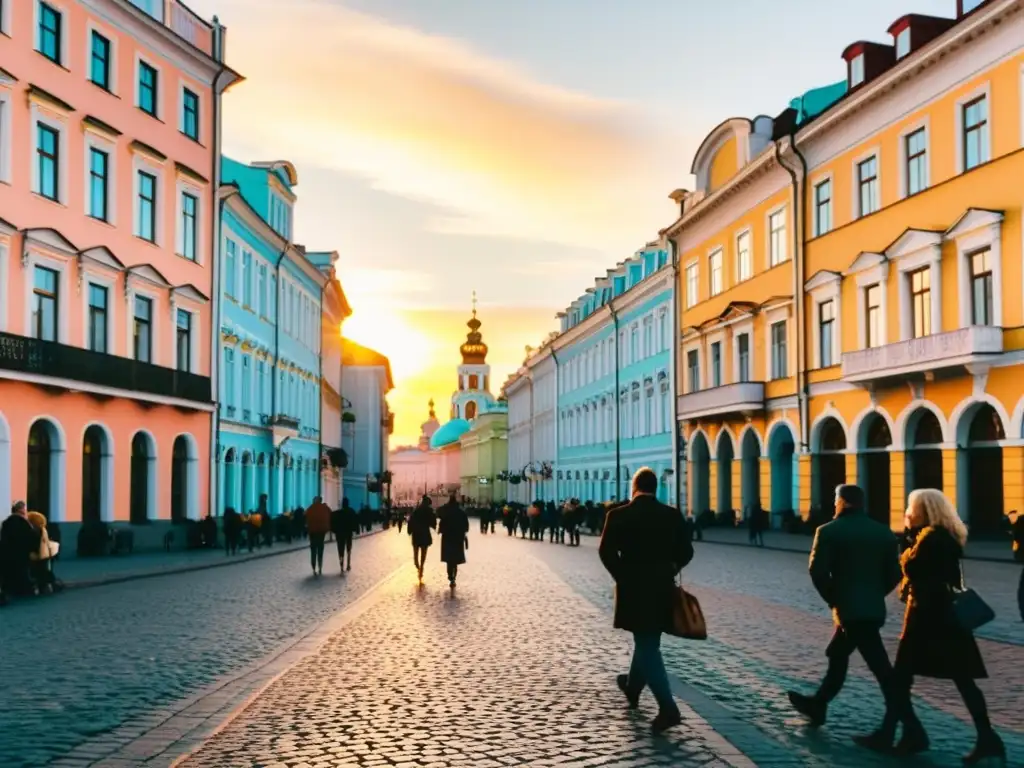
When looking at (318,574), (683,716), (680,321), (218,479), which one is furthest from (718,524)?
(683,716)

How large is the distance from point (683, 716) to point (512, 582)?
1615 centimetres

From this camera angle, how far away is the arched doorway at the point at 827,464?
139 feet

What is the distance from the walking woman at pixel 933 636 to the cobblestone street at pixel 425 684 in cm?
27

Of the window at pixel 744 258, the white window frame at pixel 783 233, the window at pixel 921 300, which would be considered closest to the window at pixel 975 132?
the window at pixel 921 300

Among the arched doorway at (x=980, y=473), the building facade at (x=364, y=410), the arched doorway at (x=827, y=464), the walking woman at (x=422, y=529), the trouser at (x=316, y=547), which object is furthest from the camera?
the building facade at (x=364, y=410)

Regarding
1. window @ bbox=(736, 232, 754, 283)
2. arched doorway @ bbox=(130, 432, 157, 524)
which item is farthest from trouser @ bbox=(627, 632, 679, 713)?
window @ bbox=(736, 232, 754, 283)

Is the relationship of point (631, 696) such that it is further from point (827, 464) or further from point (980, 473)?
point (827, 464)

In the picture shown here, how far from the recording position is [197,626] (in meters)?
16.4

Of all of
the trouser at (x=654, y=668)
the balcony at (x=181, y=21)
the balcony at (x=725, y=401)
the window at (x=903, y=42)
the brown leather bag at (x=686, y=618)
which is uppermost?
the balcony at (x=181, y=21)

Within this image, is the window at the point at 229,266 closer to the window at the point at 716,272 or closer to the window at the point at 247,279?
the window at the point at 247,279

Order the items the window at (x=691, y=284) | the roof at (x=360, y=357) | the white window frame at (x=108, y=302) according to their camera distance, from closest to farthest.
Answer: the white window frame at (x=108, y=302)
the window at (x=691, y=284)
the roof at (x=360, y=357)

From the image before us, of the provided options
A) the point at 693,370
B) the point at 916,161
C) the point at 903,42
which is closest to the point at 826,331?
the point at 916,161

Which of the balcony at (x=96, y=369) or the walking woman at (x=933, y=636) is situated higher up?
the balcony at (x=96, y=369)

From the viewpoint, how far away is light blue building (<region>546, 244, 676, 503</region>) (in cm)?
6153
